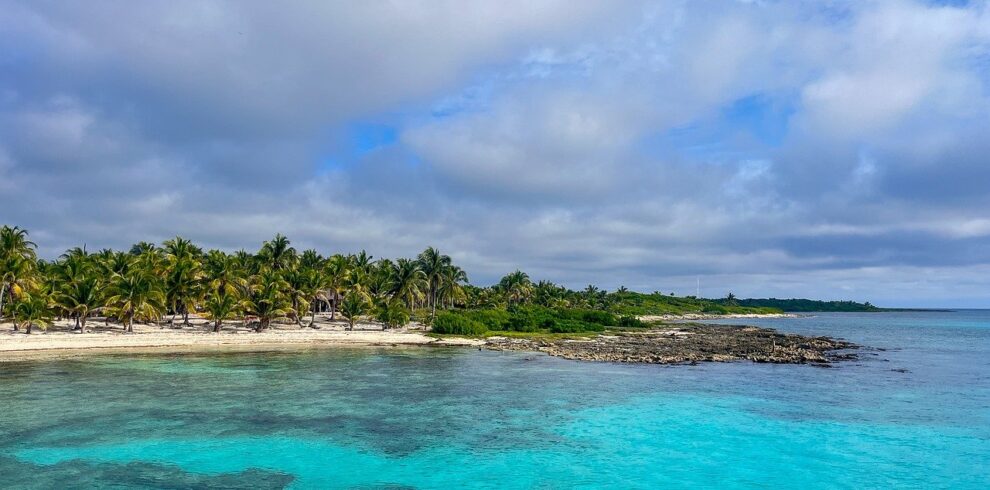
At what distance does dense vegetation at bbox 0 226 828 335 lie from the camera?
226 ft

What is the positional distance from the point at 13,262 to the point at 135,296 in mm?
13189

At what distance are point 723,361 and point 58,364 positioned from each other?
204 ft

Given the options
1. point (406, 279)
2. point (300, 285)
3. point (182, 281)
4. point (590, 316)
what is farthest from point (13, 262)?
point (590, 316)

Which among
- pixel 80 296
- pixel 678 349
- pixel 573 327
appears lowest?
pixel 678 349

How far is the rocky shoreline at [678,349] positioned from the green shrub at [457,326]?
198 inches

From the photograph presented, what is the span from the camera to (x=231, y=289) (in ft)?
259

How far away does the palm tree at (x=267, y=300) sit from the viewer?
255ft

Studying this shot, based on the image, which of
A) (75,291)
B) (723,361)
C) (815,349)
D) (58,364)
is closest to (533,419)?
(723,361)

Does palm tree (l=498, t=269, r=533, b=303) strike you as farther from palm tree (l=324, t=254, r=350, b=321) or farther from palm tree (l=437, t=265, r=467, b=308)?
palm tree (l=324, t=254, r=350, b=321)

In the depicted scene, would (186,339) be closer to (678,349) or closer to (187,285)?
(187,285)

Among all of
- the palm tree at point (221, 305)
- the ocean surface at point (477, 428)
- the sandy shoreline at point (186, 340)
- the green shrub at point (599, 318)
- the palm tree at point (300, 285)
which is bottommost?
the ocean surface at point (477, 428)

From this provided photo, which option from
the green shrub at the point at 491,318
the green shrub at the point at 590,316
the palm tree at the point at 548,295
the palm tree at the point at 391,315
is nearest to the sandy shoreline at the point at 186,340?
the palm tree at the point at 391,315

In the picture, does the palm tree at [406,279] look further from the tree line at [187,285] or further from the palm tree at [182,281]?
the palm tree at [182,281]

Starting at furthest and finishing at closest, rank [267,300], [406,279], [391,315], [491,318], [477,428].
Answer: [406,279] < [491,318] < [391,315] < [267,300] < [477,428]
